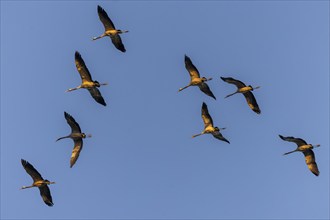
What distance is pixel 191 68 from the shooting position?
267 feet

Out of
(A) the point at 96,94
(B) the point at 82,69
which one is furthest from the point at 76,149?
(B) the point at 82,69

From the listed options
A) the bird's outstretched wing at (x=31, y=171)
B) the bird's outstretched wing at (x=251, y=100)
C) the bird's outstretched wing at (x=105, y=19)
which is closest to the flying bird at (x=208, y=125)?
the bird's outstretched wing at (x=251, y=100)

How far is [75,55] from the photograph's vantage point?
78.6m

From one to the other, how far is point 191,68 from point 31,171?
12.8 meters

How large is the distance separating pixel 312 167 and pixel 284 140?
3250 mm

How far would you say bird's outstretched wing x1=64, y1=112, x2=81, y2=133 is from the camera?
78.8 meters

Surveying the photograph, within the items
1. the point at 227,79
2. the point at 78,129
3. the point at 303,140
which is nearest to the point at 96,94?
the point at 78,129

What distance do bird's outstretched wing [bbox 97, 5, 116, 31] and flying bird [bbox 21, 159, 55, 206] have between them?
419 inches

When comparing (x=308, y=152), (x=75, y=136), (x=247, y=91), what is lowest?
(x=75, y=136)

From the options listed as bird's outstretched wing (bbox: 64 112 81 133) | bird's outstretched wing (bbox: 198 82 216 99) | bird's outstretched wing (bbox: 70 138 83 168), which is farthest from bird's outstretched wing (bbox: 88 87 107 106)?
bird's outstretched wing (bbox: 198 82 216 99)

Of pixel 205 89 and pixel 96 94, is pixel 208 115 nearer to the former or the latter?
pixel 205 89

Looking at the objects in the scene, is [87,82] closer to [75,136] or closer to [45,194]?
[75,136]

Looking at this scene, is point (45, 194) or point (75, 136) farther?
point (75, 136)

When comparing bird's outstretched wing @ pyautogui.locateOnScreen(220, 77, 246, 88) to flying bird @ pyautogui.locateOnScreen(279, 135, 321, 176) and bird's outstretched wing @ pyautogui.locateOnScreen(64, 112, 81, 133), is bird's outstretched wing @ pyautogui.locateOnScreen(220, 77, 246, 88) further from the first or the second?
bird's outstretched wing @ pyautogui.locateOnScreen(64, 112, 81, 133)
